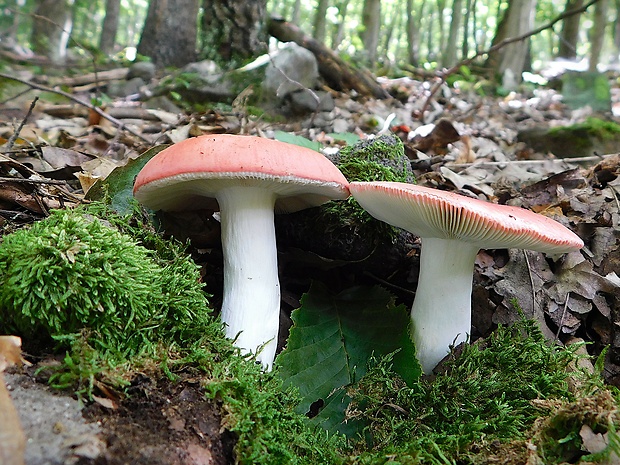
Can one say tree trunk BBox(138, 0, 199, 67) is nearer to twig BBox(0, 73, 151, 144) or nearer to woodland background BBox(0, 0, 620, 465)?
woodland background BBox(0, 0, 620, 465)

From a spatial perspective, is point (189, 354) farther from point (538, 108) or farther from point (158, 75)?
point (538, 108)

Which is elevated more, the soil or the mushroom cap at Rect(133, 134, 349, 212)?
the mushroom cap at Rect(133, 134, 349, 212)

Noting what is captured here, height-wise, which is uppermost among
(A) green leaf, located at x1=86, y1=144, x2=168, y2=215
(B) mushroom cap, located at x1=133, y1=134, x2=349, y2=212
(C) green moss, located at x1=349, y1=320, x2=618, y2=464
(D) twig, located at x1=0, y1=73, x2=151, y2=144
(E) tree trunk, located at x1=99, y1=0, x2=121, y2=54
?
(E) tree trunk, located at x1=99, y1=0, x2=121, y2=54

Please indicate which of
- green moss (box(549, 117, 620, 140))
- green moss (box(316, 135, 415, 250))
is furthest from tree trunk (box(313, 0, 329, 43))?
green moss (box(316, 135, 415, 250))

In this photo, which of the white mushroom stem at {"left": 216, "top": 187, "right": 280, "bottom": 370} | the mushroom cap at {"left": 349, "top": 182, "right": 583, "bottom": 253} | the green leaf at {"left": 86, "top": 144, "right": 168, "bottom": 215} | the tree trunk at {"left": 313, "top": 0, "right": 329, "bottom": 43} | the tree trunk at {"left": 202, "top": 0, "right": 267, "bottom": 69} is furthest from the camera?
the tree trunk at {"left": 313, "top": 0, "right": 329, "bottom": 43}

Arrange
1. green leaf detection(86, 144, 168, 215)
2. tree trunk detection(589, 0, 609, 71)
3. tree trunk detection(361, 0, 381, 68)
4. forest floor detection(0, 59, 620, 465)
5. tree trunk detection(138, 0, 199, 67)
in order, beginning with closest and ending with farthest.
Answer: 1. forest floor detection(0, 59, 620, 465)
2. green leaf detection(86, 144, 168, 215)
3. tree trunk detection(138, 0, 199, 67)
4. tree trunk detection(361, 0, 381, 68)
5. tree trunk detection(589, 0, 609, 71)

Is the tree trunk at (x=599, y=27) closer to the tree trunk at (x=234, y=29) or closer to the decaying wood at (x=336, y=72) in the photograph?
the decaying wood at (x=336, y=72)

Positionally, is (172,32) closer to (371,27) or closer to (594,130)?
(371,27)

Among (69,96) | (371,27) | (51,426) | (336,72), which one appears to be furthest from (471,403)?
(371,27)

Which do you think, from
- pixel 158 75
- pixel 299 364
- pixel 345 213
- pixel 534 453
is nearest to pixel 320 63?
pixel 158 75
